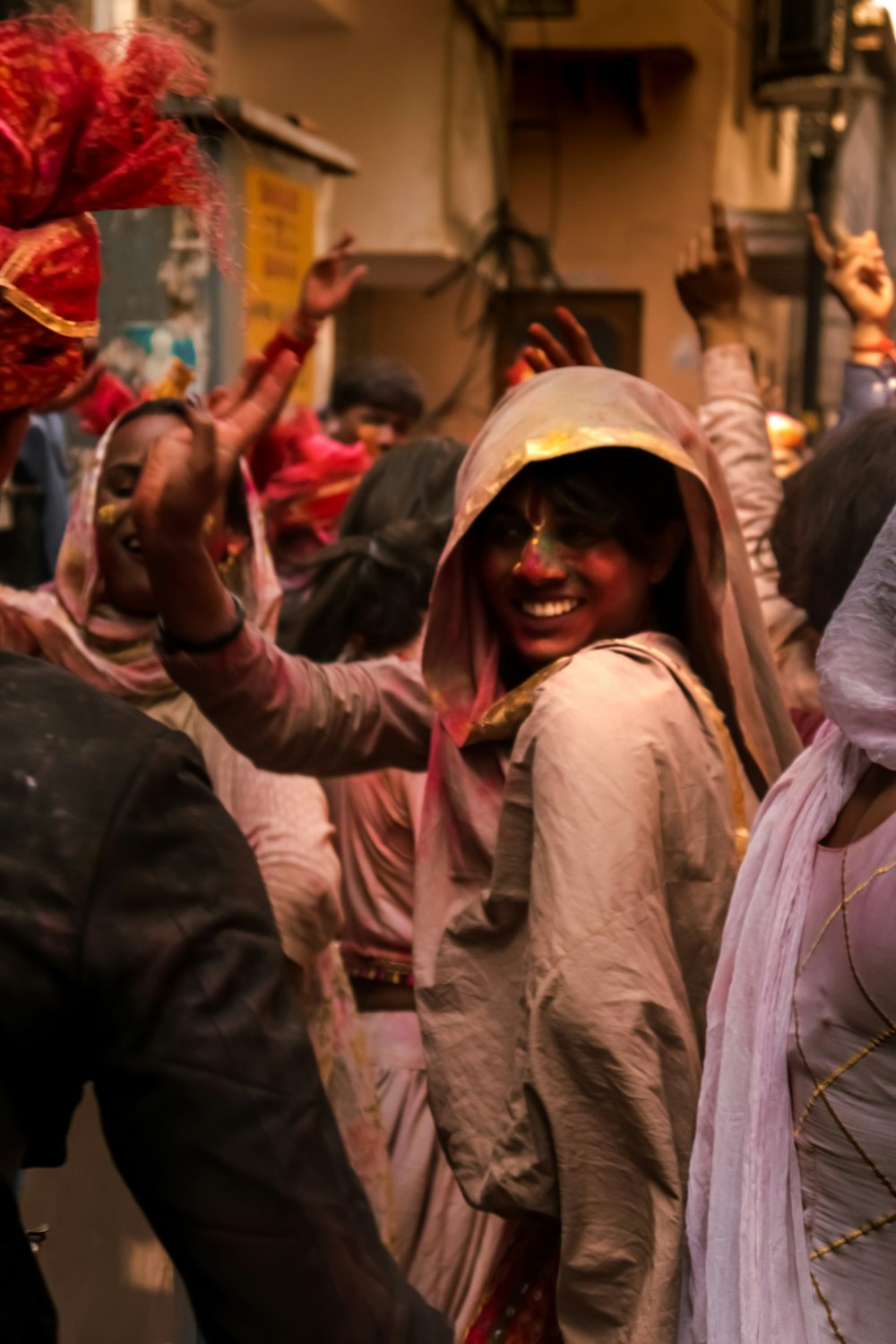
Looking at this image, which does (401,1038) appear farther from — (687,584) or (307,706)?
(687,584)

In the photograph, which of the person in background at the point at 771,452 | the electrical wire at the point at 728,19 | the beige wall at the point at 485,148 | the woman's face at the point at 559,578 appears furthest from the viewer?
the electrical wire at the point at 728,19

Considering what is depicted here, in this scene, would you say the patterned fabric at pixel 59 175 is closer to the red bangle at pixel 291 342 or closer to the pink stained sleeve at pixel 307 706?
the pink stained sleeve at pixel 307 706

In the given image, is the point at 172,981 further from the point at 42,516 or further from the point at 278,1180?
the point at 42,516

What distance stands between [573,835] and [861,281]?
301 centimetres

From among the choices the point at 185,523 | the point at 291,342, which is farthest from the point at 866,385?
the point at 185,523

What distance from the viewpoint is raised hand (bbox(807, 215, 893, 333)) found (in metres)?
4.99

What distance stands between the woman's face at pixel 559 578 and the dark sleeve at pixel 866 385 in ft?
6.68

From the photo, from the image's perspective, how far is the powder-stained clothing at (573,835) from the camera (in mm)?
2402

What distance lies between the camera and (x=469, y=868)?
2.87 meters

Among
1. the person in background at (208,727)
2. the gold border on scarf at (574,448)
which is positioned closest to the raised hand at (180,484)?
the gold border on scarf at (574,448)

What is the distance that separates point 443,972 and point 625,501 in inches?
30.1

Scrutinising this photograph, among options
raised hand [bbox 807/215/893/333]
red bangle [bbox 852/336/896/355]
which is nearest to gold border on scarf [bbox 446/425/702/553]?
red bangle [bbox 852/336/896/355]

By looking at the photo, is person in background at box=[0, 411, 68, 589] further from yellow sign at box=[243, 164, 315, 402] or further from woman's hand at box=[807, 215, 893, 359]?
woman's hand at box=[807, 215, 893, 359]

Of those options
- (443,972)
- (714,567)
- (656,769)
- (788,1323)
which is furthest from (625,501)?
(788,1323)
